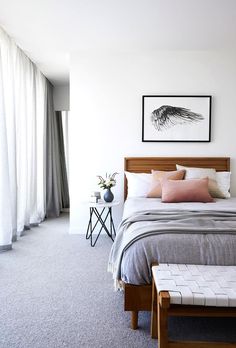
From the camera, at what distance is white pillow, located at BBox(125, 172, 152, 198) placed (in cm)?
374

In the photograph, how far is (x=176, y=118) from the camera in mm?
4082

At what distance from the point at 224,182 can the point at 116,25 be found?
2352 mm

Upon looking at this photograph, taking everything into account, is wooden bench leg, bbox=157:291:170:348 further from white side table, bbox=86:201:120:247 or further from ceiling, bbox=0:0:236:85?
ceiling, bbox=0:0:236:85

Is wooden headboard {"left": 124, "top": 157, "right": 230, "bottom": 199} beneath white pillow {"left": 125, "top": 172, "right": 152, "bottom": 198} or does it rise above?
above

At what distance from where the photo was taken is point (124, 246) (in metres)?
1.97

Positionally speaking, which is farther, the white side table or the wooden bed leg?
the white side table

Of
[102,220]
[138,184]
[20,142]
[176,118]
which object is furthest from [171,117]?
[20,142]

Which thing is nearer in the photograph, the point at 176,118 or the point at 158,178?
the point at 158,178

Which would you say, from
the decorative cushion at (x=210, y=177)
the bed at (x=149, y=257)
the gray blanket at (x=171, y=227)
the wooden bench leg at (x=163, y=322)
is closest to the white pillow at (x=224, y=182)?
the decorative cushion at (x=210, y=177)

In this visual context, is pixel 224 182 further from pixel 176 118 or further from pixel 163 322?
pixel 163 322

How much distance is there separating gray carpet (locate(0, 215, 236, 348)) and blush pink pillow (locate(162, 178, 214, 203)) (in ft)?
3.32

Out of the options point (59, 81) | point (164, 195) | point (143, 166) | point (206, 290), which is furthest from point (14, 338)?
point (59, 81)

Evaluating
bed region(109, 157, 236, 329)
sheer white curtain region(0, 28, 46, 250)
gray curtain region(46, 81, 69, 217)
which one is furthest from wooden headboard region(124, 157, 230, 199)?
bed region(109, 157, 236, 329)

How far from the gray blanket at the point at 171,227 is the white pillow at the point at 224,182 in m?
1.34
